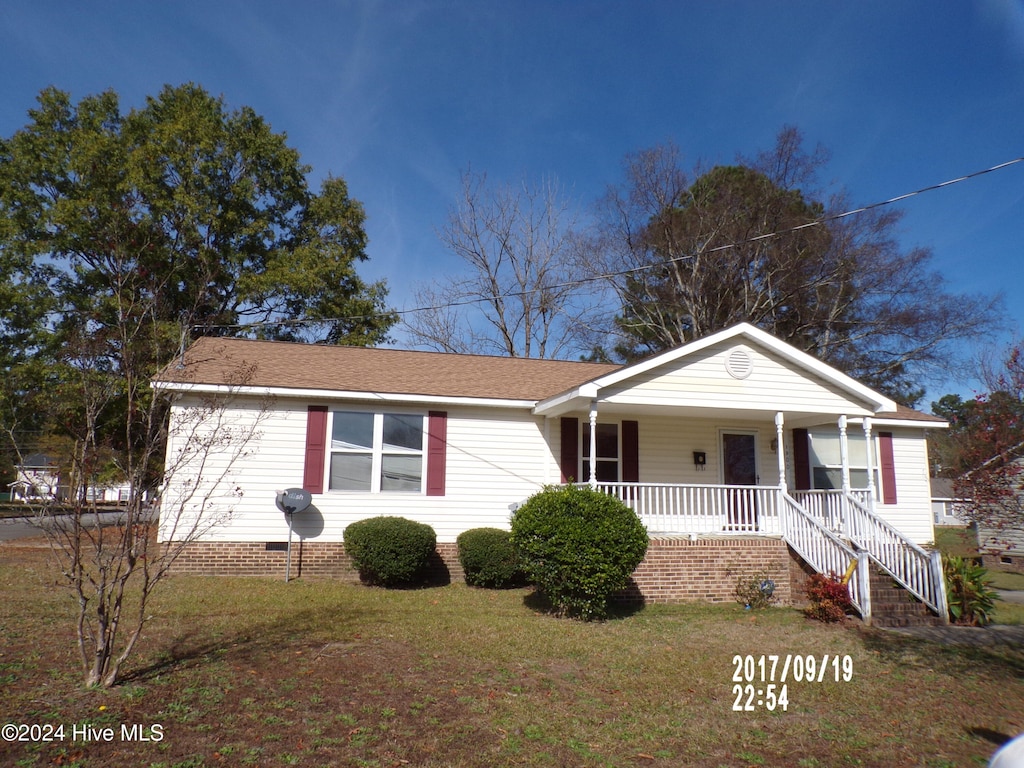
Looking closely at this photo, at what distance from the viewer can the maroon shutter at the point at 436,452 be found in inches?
488

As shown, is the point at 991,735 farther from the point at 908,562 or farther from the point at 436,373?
the point at 436,373

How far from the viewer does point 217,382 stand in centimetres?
1154

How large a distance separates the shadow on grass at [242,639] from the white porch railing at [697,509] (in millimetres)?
4953

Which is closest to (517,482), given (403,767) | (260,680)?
(260,680)

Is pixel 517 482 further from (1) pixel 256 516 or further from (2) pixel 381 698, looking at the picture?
(2) pixel 381 698

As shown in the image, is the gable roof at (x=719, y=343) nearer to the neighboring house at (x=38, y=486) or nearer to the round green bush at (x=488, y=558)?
the round green bush at (x=488, y=558)

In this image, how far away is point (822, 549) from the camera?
1053 centimetres

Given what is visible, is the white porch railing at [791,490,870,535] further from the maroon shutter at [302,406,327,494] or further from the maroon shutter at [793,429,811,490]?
the maroon shutter at [302,406,327,494]

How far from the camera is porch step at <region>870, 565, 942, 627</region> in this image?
9.37m

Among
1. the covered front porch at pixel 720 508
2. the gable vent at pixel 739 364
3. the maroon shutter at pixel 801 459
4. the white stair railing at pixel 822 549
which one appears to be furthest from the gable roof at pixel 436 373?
the white stair railing at pixel 822 549

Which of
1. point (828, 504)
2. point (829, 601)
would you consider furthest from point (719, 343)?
point (829, 601)

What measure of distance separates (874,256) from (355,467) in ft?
72.2

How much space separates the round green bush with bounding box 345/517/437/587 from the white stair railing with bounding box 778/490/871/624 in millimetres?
5985

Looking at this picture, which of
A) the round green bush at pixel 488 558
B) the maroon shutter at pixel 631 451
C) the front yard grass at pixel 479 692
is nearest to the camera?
the front yard grass at pixel 479 692
